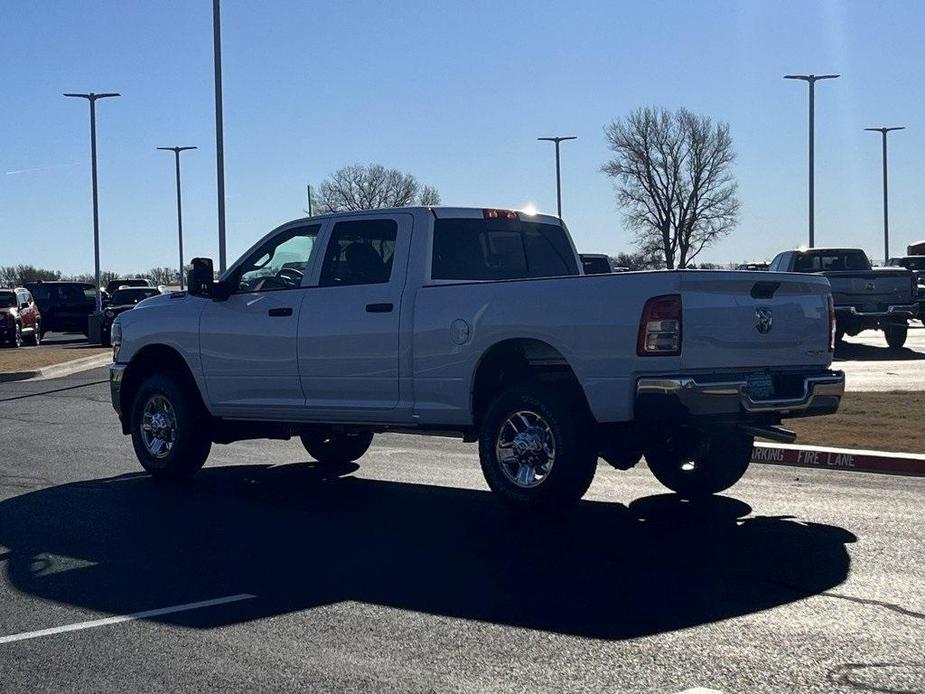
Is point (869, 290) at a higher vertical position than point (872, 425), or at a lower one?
higher

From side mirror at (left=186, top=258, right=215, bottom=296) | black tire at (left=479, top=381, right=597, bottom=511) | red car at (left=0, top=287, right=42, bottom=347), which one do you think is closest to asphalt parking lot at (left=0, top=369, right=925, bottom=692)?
black tire at (left=479, top=381, right=597, bottom=511)

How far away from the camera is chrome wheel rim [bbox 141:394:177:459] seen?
11367mm

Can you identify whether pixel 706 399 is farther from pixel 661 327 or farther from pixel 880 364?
pixel 880 364

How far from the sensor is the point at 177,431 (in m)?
11.2

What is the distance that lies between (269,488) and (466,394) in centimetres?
232

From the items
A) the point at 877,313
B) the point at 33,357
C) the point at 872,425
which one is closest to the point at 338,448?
the point at 872,425

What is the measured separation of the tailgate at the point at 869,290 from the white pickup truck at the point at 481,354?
53.8ft

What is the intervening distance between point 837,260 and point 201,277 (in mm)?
20898

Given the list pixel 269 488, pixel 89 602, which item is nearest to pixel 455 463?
pixel 269 488

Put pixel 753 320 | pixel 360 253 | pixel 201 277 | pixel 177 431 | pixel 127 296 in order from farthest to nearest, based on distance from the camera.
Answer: pixel 127 296, pixel 177 431, pixel 201 277, pixel 360 253, pixel 753 320

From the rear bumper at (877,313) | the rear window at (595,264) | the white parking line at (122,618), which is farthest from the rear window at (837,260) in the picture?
the white parking line at (122,618)

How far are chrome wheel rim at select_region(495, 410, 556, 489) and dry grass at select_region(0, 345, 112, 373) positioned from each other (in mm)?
18961

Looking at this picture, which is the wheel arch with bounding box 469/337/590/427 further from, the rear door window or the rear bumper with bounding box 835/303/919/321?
the rear bumper with bounding box 835/303/919/321

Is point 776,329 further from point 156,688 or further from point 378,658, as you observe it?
point 156,688
